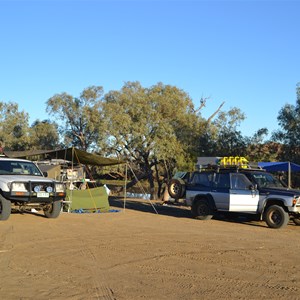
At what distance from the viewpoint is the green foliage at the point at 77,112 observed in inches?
1296

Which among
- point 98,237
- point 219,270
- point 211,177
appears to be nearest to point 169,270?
point 219,270

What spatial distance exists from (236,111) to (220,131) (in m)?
1.62

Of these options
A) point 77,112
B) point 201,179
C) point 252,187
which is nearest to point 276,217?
point 252,187

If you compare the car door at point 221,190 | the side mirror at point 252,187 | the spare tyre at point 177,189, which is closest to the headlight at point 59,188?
the spare tyre at point 177,189

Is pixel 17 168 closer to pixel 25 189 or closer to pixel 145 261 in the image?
pixel 25 189

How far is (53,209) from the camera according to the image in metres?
14.3

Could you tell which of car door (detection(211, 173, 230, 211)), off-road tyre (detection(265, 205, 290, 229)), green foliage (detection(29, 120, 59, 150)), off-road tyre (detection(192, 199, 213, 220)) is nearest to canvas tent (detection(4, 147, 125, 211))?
off-road tyre (detection(192, 199, 213, 220))

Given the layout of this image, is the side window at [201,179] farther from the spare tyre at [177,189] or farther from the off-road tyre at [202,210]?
the off-road tyre at [202,210]

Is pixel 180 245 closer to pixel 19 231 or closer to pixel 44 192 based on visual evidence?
pixel 19 231

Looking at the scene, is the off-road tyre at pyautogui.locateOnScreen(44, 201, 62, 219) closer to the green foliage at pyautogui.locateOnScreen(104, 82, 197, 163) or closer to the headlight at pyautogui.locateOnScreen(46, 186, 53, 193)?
the headlight at pyautogui.locateOnScreen(46, 186, 53, 193)

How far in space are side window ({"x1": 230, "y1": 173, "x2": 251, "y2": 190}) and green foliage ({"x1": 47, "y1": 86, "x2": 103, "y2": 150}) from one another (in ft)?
61.9

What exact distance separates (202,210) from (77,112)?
20.8m

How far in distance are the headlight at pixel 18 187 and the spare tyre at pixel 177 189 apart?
5386 mm

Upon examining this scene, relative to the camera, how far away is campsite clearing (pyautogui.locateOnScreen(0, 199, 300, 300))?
5.99 meters
